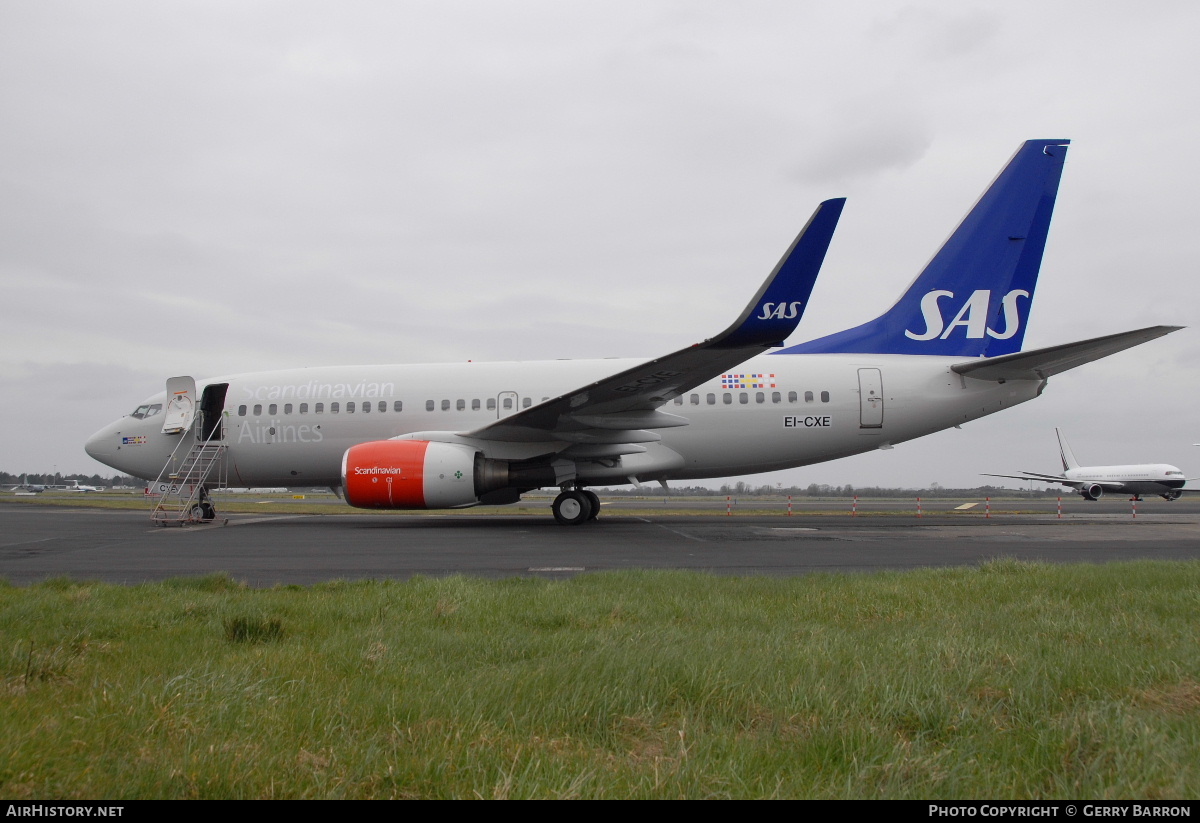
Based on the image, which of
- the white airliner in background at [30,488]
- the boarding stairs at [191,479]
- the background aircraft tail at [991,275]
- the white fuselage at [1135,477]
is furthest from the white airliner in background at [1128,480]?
the white airliner in background at [30,488]

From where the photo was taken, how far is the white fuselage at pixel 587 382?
631 inches

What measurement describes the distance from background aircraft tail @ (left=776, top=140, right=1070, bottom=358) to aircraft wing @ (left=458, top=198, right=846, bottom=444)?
5768 mm

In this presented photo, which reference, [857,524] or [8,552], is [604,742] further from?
[857,524]

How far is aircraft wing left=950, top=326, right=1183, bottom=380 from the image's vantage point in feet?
41.4

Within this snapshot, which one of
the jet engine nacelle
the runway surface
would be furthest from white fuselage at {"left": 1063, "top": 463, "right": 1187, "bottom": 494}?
the jet engine nacelle

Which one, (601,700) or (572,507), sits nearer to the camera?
(601,700)

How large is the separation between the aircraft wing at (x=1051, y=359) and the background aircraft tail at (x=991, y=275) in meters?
1.04

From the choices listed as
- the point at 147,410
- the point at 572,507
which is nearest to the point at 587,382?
the point at 572,507

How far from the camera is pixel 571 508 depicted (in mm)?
15930

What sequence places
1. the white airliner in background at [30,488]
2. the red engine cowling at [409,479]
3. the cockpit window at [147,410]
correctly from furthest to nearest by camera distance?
the white airliner in background at [30,488]
the cockpit window at [147,410]
the red engine cowling at [409,479]

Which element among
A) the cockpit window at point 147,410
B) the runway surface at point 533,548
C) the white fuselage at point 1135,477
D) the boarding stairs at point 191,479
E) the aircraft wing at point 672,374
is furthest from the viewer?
the white fuselage at point 1135,477

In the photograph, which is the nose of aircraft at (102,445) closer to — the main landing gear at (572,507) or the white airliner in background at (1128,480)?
the main landing gear at (572,507)

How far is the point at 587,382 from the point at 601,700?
1420 cm

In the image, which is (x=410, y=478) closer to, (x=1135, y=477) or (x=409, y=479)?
(x=409, y=479)
